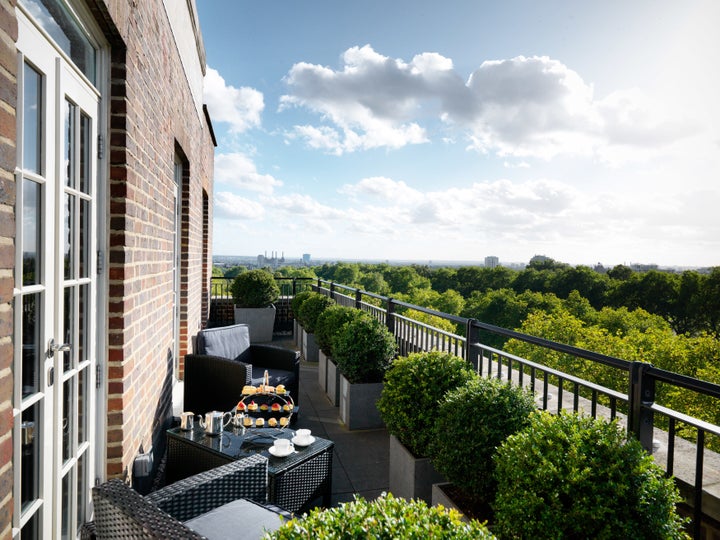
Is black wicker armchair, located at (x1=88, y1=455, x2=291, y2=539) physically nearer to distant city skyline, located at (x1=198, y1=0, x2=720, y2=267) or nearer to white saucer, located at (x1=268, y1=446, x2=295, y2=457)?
white saucer, located at (x1=268, y1=446, x2=295, y2=457)

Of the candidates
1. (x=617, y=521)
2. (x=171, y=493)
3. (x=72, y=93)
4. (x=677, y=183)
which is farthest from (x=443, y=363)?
(x=677, y=183)

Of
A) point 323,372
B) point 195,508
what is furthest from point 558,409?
point 323,372

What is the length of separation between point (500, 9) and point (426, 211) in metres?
43.1

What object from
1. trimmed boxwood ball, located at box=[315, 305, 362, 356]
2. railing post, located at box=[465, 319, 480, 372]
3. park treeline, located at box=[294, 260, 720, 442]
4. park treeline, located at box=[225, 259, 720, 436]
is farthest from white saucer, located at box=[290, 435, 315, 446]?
park treeline, located at box=[294, 260, 720, 442]

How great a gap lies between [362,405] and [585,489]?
10.3 ft

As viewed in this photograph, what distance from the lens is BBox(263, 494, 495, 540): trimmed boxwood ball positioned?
1158 mm

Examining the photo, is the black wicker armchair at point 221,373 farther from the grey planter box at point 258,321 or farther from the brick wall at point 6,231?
the grey planter box at point 258,321

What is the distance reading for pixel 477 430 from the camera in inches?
94.4

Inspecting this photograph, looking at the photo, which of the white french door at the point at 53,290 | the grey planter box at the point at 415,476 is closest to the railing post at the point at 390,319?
the grey planter box at the point at 415,476

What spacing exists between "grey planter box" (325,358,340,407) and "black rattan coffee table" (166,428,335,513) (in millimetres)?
2459

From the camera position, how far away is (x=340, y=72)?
13562 millimetres

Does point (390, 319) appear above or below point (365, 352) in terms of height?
above

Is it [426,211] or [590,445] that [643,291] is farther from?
[590,445]

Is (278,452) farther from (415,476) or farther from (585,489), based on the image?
(585,489)
